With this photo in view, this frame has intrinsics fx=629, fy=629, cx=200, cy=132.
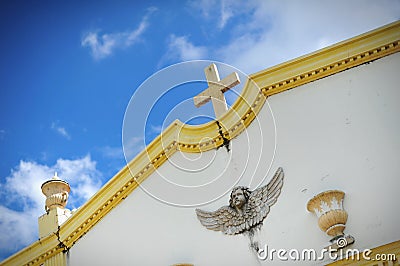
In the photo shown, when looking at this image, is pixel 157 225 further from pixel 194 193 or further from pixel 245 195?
pixel 245 195

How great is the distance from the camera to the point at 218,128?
9859 millimetres

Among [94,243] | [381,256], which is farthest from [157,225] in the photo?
[381,256]

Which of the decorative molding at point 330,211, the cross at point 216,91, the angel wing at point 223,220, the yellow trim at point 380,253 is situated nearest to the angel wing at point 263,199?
the angel wing at point 223,220

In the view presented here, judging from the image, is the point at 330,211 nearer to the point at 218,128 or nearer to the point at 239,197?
the point at 239,197

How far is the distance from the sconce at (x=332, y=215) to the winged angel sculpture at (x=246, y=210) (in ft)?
2.39

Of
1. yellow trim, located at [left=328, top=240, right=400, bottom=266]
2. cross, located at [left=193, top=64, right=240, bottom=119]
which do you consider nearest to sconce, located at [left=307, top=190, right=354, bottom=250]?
yellow trim, located at [left=328, top=240, right=400, bottom=266]

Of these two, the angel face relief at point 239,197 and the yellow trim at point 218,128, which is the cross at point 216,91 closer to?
the yellow trim at point 218,128

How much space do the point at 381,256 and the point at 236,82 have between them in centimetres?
406

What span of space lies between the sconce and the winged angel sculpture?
28.7 inches

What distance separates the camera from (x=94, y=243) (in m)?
10.2

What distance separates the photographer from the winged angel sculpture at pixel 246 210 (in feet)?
29.1

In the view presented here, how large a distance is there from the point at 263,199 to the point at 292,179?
19.8 inches

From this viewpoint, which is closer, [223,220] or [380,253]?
[380,253]

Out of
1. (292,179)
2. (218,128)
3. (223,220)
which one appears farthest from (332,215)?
(218,128)
